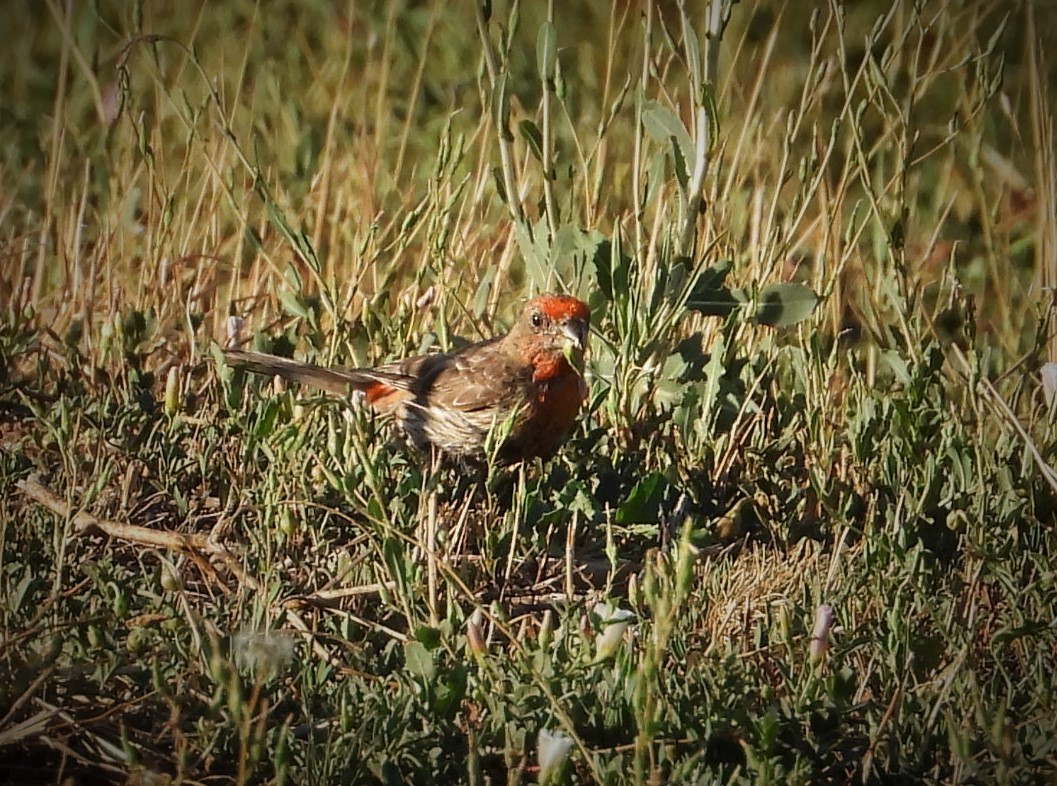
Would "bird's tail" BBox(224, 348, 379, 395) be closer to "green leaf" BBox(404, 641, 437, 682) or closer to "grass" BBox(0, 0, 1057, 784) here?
"grass" BBox(0, 0, 1057, 784)

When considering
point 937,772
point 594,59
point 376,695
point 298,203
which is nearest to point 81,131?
point 298,203

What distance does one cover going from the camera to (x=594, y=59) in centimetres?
659

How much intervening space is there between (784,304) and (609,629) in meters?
1.74

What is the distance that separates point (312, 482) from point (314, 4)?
318 centimetres

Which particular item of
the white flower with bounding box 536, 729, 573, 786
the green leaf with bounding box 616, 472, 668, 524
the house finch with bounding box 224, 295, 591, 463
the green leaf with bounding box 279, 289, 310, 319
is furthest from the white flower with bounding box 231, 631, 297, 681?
the green leaf with bounding box 279, 289, 310, 319

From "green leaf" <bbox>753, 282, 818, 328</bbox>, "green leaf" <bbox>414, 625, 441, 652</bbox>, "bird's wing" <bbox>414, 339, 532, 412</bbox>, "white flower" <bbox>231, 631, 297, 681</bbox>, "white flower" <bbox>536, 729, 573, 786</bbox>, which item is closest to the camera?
"white flower" <bbox>536, 729, 573, 786</bbox>

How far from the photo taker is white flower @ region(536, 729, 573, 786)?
111 inches

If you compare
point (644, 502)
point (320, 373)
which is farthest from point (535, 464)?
point (320, 373)

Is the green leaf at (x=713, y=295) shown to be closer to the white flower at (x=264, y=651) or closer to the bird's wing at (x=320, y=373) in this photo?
the bird's wing at (x=320, y=373)

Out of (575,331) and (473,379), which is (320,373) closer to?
(473,379)

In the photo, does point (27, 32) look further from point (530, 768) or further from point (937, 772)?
point (937, 772)

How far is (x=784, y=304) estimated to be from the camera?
469 cm

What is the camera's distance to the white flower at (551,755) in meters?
2.82

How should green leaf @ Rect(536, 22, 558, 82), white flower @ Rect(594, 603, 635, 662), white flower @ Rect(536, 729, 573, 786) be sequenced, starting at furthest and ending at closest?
green leaf @ Rect(536, 22, 558, 82) → white flower @ Rect(594, 603, 635, 662) → white flower @ Rect(536, 729, 573, 786)
